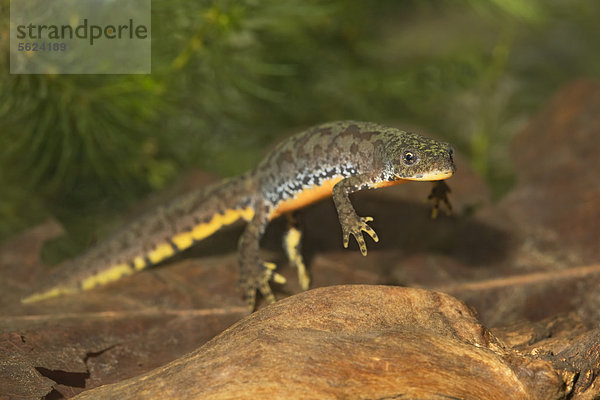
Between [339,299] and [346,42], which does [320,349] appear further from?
[346,42]

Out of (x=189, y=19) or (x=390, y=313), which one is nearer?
(x=390, y=313)

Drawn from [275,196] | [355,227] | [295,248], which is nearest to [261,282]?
[295,248]

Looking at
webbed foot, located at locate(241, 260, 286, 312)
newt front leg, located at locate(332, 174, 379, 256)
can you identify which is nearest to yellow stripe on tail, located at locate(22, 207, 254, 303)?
webbed foot, located at locate(241, 260, 286, 312)

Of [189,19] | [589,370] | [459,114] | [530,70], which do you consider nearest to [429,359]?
[589,370]

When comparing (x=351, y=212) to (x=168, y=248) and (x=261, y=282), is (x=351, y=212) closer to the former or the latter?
(x=261, y=282)

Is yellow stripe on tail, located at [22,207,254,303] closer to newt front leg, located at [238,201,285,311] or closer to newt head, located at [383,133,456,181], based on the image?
newt front leg, located at [238,201,285,311]


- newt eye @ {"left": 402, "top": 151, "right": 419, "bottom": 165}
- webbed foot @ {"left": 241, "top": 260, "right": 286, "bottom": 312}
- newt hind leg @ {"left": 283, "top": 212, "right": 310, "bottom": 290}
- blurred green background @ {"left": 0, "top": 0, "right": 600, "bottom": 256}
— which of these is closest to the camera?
newt eye @ {"left": 402, "top": 151, "right": 419, "bottom": 165}

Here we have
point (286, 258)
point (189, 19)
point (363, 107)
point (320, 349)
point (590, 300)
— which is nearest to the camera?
point (320, 349)
